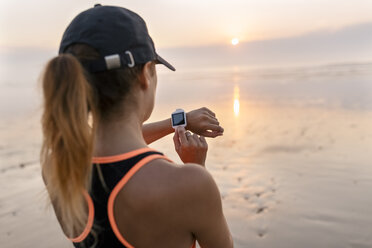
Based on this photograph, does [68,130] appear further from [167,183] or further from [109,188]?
[167,183]

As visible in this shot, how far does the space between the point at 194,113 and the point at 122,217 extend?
93cm

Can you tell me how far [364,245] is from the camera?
3330 millimetres

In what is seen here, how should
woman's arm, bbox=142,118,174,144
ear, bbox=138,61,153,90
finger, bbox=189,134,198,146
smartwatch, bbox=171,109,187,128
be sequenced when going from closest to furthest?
ear, bbox=138,61,153,90 → finger, bbox=189,134,198,146 → smartwatch, bbox=171,109,187,128 → woman's arm, bbox=142,118,174,144

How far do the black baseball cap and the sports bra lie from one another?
0.32m

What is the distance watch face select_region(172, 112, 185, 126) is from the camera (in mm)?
1975

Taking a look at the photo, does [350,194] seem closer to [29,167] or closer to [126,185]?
[126,185]

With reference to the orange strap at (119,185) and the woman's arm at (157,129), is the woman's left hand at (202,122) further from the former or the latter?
the orange strap at (119,185)

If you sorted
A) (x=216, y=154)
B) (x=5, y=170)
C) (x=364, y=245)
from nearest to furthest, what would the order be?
(x=364, y=245) < (x=5, y=170) < (x=216, y=154)

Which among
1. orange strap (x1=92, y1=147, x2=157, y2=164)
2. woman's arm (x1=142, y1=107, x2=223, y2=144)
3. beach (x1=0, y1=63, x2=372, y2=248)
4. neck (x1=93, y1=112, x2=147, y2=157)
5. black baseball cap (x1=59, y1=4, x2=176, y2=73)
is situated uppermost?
black baseball cap (x1=59, y1=4, x2=176, y2=73)

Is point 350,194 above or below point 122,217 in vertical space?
below

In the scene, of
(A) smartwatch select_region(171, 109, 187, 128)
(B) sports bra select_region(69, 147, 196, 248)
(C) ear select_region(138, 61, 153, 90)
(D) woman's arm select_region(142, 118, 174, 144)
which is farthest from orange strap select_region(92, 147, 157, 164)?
(D) woman's arm select_region(142, 118, 174, 144)

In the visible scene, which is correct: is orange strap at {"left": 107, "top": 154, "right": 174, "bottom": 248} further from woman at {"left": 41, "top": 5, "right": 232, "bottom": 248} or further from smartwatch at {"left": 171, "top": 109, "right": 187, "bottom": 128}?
smartwatch at {"left": 171, "top": 109, "right": 187, "bottom": 128}

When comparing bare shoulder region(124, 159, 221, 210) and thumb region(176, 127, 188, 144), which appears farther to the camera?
thumb region(176, 127, 188, 144)

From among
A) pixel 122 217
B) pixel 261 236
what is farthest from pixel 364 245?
pixel 122 217
